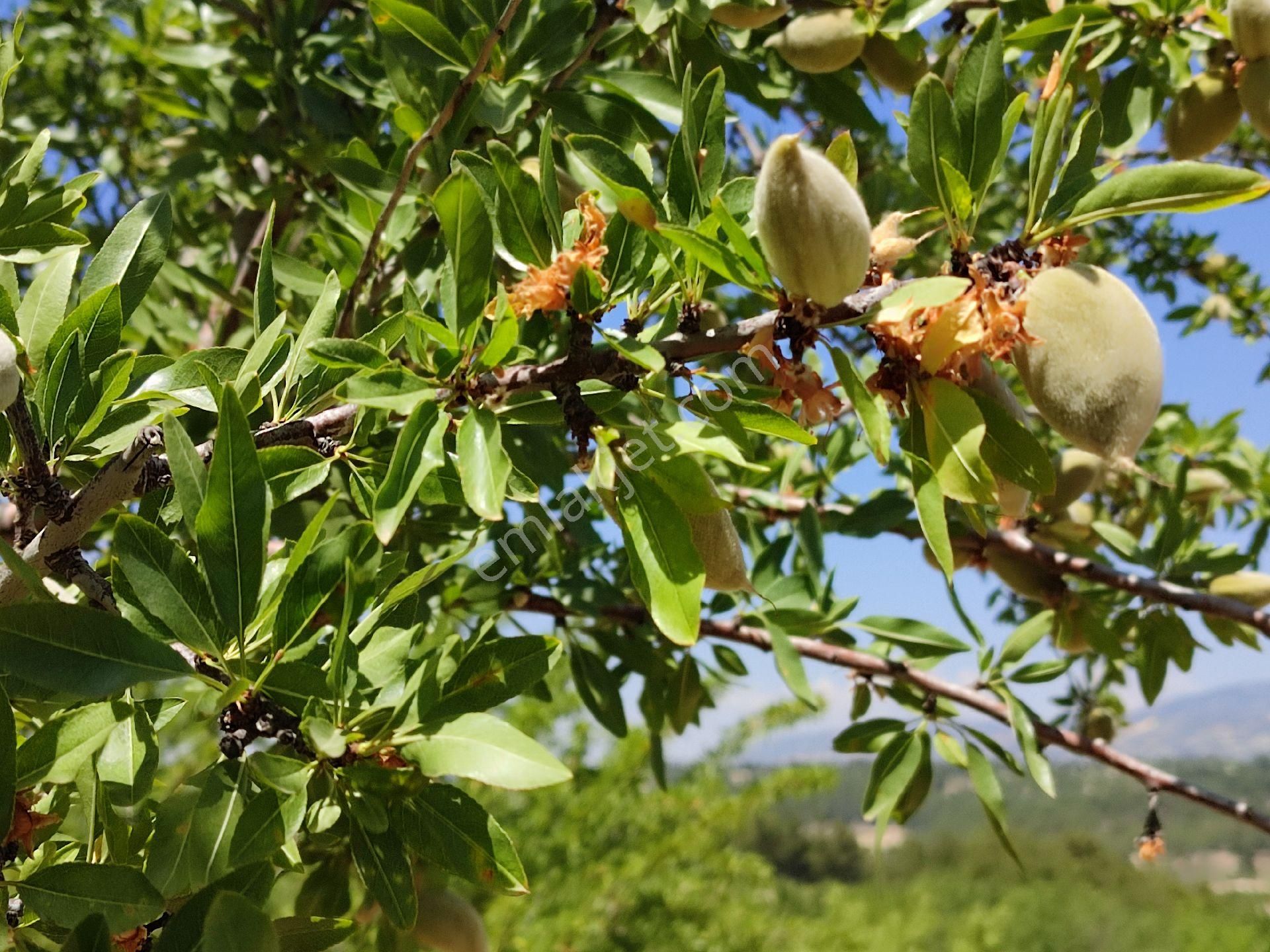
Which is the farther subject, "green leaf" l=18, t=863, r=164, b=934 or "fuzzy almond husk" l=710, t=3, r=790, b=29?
"fuzzy almond husk" l=710, t=3, r=790, b=29

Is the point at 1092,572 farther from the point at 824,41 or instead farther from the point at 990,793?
the point at 824,41

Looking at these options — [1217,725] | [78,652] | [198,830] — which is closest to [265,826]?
[198,830]

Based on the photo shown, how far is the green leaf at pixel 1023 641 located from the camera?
4.21 ft

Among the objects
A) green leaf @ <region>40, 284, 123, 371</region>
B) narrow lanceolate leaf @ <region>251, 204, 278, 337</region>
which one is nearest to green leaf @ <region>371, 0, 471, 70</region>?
narrow lanceolate leaf @ <region>251, 204, 278, 337</region>

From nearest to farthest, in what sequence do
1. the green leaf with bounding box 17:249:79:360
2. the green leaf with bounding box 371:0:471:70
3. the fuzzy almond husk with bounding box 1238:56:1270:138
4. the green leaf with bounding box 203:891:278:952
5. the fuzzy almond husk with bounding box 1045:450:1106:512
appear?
the green leaf with bounding box 203:891:278:952
the green leaf with bounding box 17:249:79:360
the green leaf with bounding box 371:0:471:70
the fuzzy almond husk with bounding box 1238:56:1270:138
the fuzzy almond husk with bounding box 1045:450:1106:512

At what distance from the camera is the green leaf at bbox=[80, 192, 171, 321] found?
685 millimetres

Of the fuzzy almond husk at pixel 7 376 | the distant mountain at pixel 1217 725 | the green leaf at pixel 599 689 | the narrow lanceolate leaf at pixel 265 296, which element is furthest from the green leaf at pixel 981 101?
the distant mountain at pixel 1217 725

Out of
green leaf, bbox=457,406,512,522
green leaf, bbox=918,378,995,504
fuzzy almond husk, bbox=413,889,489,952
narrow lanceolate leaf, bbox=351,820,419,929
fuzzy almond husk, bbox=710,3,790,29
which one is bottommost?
fuzzy almond husk, bbox=413,889,489,952

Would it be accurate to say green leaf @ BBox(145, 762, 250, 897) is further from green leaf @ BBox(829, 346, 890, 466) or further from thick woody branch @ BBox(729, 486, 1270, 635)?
thick woody branch @ BBox(729, 486, 1270, 635)

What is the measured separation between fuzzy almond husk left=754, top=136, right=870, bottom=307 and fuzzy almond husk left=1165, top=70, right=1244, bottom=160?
31.7 inches

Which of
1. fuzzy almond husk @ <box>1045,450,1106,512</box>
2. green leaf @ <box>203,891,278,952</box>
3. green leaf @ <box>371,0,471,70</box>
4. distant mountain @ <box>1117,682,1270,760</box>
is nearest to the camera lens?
green leaf @ <box>203,891,278,952</box>

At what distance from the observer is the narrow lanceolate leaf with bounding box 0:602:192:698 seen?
50cm

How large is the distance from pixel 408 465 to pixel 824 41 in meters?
0.80

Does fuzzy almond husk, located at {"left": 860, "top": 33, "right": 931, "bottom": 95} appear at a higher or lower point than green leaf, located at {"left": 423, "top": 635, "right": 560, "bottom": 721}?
higher
